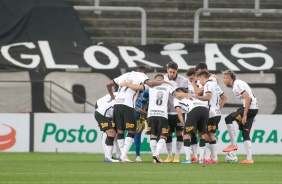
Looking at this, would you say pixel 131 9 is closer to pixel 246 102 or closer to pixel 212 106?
pixel 212 106

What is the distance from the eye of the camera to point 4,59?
31.5 metres

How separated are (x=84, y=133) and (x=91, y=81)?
180 centimetres

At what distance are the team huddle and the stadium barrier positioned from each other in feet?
18.3

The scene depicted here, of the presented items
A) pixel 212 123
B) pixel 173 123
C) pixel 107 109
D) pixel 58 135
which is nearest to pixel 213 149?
pixel 212 123

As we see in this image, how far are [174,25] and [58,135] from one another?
805 cm

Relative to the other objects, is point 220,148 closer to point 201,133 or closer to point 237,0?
point 201,133

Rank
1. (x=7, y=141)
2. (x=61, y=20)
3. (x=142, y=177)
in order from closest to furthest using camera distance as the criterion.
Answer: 1. (x=142, y=177)
2. (x=7, y=141)
3. (x=61, y=20)

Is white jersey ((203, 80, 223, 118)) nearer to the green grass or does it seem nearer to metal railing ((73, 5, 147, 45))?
the green grass

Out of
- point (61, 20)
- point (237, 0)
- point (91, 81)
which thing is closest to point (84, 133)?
point (91, 81)

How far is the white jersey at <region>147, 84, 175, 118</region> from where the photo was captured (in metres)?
23.1

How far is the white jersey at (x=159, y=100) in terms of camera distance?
23141 mm

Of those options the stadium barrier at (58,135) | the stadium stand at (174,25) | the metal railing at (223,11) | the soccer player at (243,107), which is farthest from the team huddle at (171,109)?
the stadium stand at (174,25)

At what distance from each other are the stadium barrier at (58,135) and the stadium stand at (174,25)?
592 centimetres

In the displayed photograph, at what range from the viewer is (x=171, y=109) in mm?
24031
